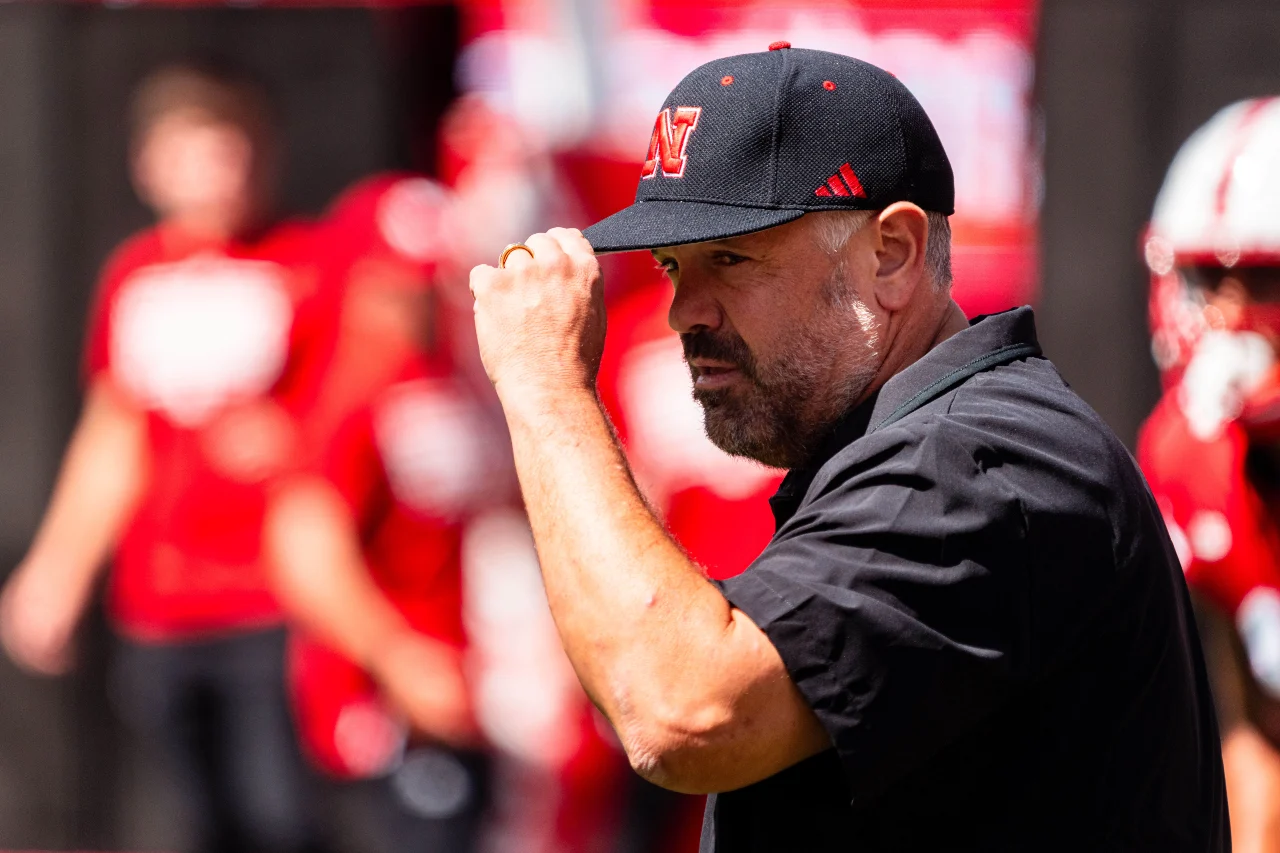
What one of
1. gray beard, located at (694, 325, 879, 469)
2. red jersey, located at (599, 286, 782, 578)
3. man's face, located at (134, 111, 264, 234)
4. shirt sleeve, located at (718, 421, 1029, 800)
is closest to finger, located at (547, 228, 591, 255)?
gray beard, located at (694, 325, 879, 469)

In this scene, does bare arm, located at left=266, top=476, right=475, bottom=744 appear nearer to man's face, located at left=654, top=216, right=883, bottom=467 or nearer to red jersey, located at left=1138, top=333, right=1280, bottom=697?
red jersey, located at left=1138, top=333, right=1280, bottom=697

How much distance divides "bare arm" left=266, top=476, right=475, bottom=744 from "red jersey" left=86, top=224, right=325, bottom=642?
5.1 inches

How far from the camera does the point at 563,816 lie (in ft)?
15.0

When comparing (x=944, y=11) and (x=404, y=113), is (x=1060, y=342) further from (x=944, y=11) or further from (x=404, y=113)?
(x=404, y=113)

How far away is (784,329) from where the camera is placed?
1.63 m

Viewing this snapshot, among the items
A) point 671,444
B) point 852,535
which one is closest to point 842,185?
point 852,535

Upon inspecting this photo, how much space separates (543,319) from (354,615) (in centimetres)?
317

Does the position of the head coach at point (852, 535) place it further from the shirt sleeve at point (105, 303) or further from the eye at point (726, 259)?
the shirt sleeve at point (105, 303)

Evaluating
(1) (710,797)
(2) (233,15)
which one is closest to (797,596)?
(1) (710,797)

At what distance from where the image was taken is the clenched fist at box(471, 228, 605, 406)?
155 centimetres

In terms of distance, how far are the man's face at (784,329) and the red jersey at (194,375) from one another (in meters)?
3.21

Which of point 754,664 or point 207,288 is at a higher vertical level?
point 754,664

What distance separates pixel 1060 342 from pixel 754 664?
3.21 meters

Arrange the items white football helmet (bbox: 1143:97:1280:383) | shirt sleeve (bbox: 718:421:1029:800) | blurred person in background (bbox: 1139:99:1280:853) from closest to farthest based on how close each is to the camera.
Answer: shirt sleeve (bbox: 718:421:1029:800)
blurred person in background (bbox: 1139:99:1280:853)
white football helmet (bbox: 1143:97:1280:383)
